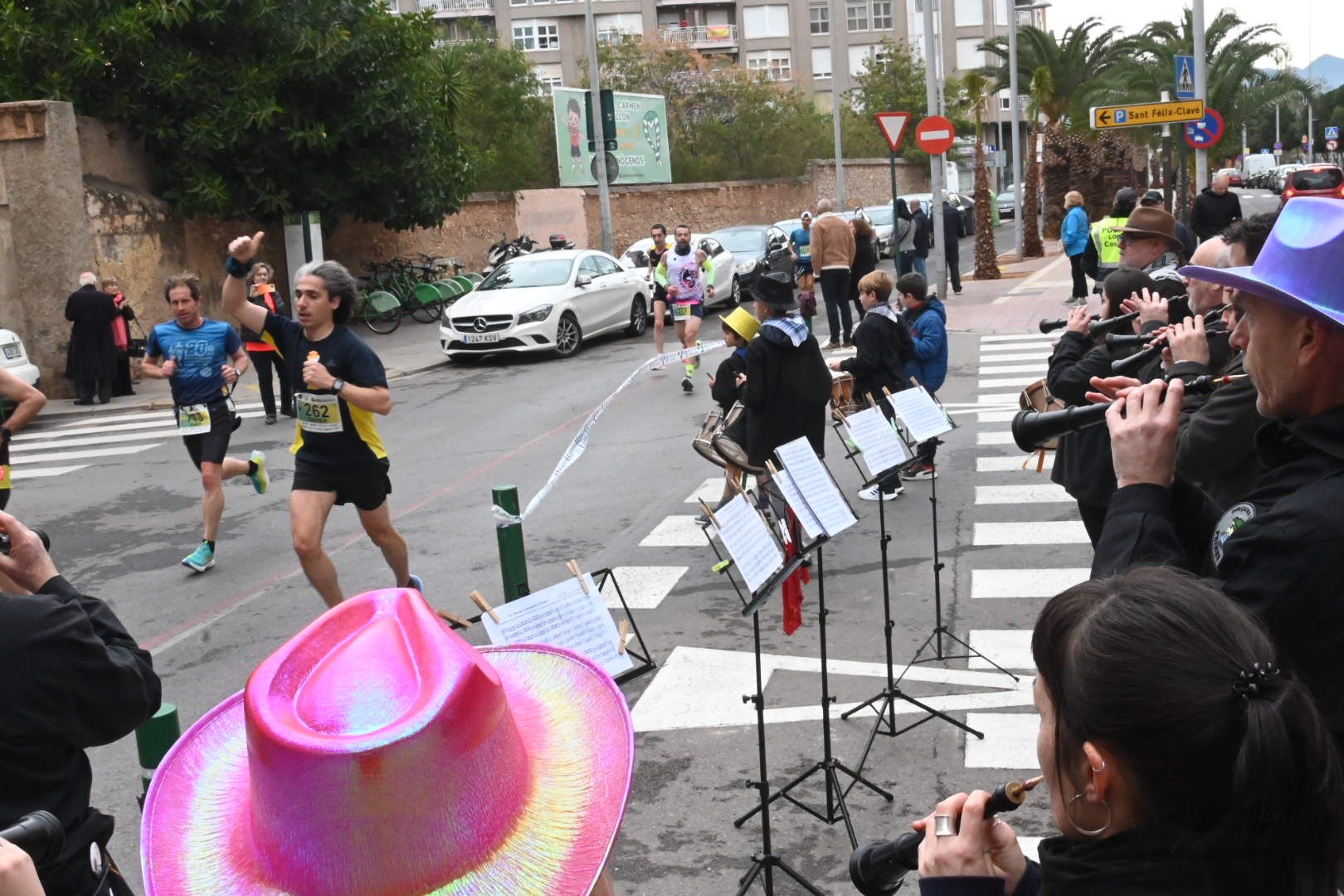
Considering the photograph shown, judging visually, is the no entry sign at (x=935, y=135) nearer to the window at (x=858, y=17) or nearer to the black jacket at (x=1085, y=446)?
the black jacket at (x=1085, y=446)

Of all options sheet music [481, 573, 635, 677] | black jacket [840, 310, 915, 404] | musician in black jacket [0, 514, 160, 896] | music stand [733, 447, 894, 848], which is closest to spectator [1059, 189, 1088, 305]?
black jacket [840, 310, 915, 404]

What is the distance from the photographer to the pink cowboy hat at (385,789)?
174cm

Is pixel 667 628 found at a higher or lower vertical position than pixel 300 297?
lower

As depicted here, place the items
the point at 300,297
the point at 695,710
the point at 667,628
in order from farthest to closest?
the point at 667,628 < the point at 300,297 < the point at 695,710

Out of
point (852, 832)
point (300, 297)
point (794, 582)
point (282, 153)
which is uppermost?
point (282, 153)

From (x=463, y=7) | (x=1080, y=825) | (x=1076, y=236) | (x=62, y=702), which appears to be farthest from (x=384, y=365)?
(x=463, y=7)

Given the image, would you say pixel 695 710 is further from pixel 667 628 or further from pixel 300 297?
pixel 300 297

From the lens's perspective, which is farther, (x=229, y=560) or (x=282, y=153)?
(x=282, y=153)

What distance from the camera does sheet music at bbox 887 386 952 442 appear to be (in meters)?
7.02

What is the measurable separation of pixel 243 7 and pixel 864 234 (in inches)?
438

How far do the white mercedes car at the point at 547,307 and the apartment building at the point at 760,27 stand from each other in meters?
60.8

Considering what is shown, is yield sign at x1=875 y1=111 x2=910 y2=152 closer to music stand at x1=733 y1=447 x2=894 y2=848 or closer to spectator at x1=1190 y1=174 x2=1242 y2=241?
spectator at x1=1190 y1=174 x2=1242 y2=241

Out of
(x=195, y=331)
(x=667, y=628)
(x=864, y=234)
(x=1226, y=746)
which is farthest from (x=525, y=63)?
(x=1226, y=746)

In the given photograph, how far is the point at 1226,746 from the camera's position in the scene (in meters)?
1.77
